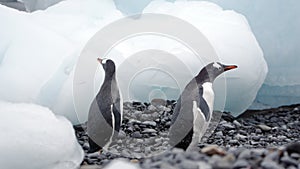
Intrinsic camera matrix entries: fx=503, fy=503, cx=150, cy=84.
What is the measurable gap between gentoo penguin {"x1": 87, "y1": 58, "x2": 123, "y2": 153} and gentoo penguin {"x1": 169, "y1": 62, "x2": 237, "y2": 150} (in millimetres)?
360

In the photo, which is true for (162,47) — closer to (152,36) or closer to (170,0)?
(152,36)

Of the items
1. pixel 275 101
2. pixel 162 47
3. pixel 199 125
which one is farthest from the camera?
pixel 275 101

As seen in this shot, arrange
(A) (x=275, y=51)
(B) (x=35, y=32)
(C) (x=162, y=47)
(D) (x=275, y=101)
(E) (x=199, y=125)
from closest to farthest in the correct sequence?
(E) (x=199, y=125)
(B) (x=35, y=32)
(C) (x=162, y=47)
(A) (x=275, y=51)
(D) (x=275, y=101)

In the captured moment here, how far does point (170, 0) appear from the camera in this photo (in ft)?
15.3

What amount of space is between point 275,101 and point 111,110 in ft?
7.49

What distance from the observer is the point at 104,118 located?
2.78m

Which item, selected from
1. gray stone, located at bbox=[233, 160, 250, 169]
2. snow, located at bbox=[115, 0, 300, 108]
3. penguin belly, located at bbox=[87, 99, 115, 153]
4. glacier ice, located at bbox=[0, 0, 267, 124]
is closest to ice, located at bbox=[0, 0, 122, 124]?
glacier ice, located at bbox=[0, 0, 267, 124]

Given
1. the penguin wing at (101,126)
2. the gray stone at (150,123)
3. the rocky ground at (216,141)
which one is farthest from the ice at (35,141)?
the gray stone at (150,123)

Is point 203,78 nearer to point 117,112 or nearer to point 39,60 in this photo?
point 117,112

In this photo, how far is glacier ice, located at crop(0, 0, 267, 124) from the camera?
3275 mm

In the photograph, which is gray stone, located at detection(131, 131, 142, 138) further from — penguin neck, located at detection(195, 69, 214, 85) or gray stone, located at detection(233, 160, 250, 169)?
gray stone, located at detection(233, 160, 250, 169)

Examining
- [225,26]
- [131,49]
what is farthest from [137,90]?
[225,26]

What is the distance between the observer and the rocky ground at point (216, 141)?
1.46m

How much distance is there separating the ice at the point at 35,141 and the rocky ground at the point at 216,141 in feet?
0.40
